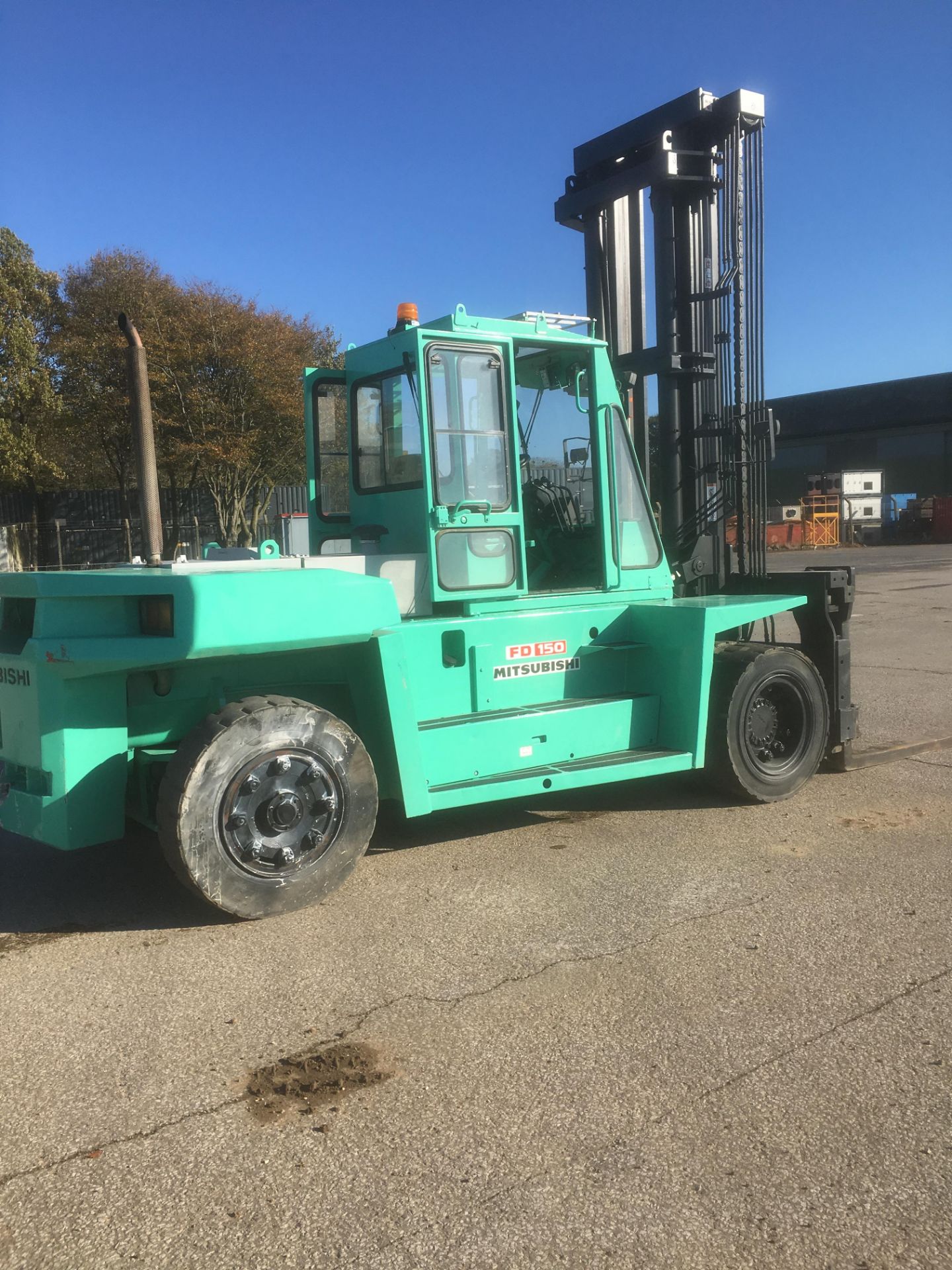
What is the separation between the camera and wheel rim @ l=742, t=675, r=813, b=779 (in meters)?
6.54

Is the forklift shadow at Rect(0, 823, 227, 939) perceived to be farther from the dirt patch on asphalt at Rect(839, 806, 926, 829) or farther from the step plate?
the dirt patch on asphalt at Rect(839, 806, 926, 829)

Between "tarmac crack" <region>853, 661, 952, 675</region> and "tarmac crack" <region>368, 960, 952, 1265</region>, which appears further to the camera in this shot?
"tarmac crack" <region>853, 661, 952, 675</region>

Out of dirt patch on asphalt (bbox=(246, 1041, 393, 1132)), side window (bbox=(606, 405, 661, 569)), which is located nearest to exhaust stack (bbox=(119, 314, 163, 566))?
side window (bbox=(606, 405, 661, 569))

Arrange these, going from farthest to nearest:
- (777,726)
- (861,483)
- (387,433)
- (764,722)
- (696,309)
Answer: (861,483) → (696,309) → (777,726) → (764,722) → (387,433)

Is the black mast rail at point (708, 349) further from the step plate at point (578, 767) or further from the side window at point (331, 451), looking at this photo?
the side window at point (331, 451)

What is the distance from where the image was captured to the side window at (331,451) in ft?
21.2

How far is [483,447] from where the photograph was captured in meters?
5.68

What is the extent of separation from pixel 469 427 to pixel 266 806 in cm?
226

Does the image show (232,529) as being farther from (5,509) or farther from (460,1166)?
(460,1166)

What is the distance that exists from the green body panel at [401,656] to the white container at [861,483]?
1619 inches

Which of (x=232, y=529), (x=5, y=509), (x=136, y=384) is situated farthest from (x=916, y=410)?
(x=136, y=384)

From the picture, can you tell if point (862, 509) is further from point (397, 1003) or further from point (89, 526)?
point (397, 1003)

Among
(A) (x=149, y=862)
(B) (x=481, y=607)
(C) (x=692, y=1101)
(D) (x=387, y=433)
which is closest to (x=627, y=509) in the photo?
(B) (x=481, y=607)

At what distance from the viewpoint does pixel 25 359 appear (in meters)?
27.8
